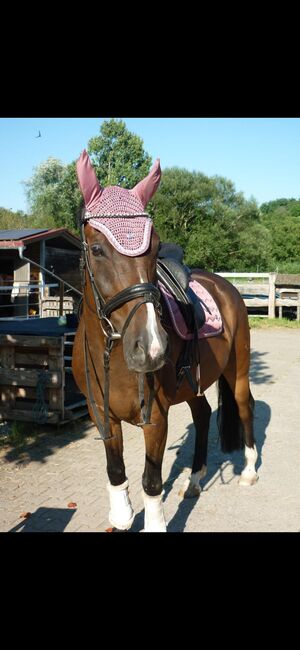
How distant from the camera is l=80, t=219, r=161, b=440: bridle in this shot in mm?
2348

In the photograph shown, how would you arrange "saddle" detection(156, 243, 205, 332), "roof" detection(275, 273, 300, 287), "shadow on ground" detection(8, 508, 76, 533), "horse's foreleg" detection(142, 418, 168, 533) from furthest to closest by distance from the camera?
"roof" detection(275, 273, 300, 287), "shadow on ground" detection(8, 508, 76, 533), "saddle" detection(156, 243, 205, 332), "horse's foreleg" detection(142, 418, 168, 533)

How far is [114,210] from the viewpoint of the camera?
2539 millimetres

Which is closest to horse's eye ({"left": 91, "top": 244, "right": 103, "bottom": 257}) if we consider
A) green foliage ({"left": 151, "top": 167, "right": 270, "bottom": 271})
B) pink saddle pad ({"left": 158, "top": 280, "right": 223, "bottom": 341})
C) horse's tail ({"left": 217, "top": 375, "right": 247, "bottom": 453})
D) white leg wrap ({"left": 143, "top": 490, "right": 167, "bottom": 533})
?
pink saddle pad ({"left": 158, "top": 280, "right": 223, "bottom": 341})

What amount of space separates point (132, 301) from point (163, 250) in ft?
6.71

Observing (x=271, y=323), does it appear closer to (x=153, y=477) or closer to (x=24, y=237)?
(x=24, y=237)

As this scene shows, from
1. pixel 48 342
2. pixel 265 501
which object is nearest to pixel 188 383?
pixel 265 501

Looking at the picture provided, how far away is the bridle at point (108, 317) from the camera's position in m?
2.35

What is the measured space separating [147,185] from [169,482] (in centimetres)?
337

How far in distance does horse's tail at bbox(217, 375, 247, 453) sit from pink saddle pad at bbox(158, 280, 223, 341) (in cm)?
105

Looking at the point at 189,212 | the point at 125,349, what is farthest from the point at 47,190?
the point at 125,349

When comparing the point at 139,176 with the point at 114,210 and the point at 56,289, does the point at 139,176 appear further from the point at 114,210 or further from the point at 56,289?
the point at 114,210

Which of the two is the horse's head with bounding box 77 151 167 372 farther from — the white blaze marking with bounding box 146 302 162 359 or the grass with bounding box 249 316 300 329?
the grass with bounding box 249 316 300 329

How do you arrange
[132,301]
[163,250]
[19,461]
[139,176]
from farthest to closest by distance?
[139,176]
[19,461]
[163,250]
[132,301]

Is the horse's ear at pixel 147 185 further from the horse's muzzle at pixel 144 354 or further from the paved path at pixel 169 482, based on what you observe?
the paved path at pixel 169 482
